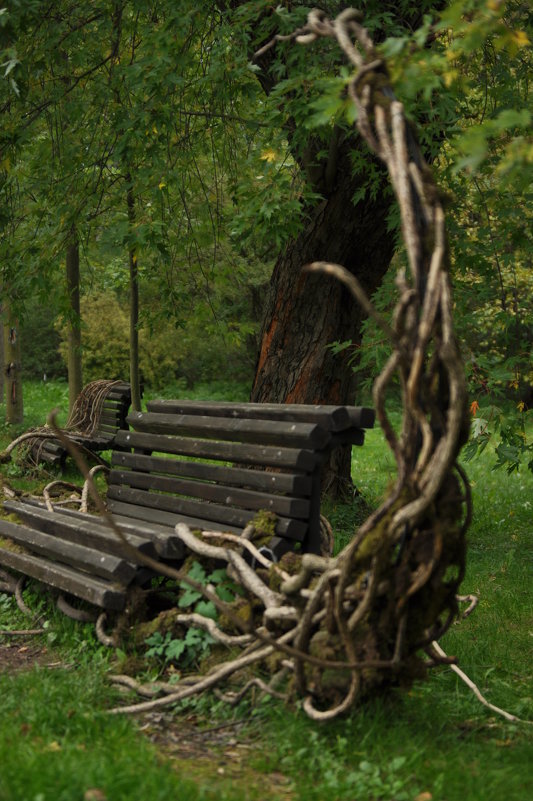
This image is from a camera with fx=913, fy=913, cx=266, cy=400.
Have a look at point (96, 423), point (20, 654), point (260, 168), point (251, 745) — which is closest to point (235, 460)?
point (20, 654)

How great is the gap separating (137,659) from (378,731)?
3.71 feet

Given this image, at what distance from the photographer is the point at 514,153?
117 inches

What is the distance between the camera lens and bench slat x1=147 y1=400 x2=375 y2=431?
4.06 metres

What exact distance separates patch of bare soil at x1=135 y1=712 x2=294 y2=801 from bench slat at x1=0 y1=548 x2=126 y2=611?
0.60m

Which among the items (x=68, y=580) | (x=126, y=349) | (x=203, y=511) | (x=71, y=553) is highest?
(x=126, y=349)

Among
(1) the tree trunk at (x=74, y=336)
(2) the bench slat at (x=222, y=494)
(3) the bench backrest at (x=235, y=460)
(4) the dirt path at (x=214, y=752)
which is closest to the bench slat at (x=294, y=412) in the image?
(3) the bench backrest at (x=235, y=460)

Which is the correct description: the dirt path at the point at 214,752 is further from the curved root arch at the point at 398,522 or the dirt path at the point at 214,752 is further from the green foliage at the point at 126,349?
the green foliage at the point at 126,349

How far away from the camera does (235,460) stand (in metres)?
4.50

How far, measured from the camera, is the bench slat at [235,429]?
4.05m

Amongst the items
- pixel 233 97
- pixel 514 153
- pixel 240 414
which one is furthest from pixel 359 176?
pixel 514 153

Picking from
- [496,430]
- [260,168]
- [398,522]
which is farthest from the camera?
[260,168]

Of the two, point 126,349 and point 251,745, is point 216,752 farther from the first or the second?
point 126,349

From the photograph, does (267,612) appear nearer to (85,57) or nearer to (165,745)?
(165,745)

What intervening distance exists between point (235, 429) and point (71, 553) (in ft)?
3.21
